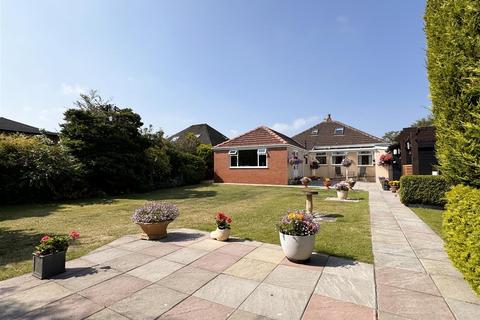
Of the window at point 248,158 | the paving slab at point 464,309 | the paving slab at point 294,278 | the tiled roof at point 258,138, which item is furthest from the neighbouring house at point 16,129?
the paving slab at point 464,309

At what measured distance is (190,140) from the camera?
25.7 meters

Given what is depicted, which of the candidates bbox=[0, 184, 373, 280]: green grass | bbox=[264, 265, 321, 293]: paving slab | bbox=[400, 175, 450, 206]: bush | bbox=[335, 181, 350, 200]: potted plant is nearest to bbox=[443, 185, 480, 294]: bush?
bbox=[0, 184, 373, 280]: green grass

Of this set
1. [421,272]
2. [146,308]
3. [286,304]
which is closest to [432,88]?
[421,272]

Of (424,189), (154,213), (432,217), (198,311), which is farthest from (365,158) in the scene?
(198,311)

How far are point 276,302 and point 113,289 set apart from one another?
2.21 metres

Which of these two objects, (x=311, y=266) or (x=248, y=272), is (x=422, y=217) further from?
(x=248, y=272)

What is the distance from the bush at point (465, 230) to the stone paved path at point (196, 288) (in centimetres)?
A: 115

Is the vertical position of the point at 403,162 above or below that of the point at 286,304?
above

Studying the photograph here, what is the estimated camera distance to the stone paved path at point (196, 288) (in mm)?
2873

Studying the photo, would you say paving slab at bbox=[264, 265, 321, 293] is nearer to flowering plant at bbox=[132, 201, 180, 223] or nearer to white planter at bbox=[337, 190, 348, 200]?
flowering plant at bbox=[132, 201, 180, 223]

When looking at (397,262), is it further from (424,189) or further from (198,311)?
(424,189)

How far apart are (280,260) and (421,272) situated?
7.25 ft

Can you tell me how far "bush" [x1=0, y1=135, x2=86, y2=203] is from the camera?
452 inches

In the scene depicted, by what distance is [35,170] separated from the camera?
39.0 feet
